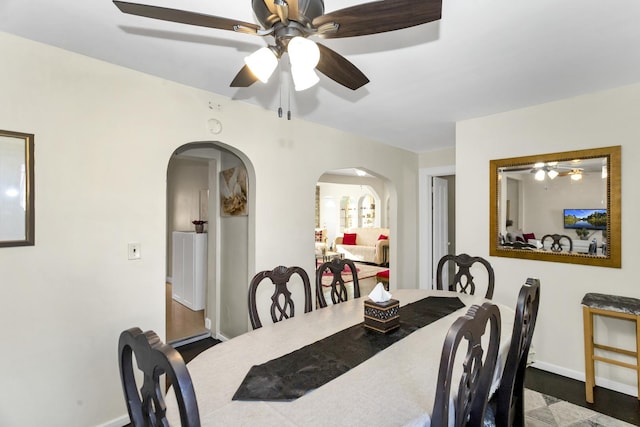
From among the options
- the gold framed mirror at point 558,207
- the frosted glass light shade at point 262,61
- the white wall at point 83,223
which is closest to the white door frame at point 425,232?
the gold framed mirror at point 558,207

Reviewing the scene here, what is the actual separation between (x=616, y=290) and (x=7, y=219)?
168 inches

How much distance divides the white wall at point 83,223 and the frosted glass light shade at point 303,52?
60.2 inches

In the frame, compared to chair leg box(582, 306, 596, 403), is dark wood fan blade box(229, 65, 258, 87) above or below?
above

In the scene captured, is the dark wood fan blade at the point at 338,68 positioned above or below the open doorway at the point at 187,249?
above

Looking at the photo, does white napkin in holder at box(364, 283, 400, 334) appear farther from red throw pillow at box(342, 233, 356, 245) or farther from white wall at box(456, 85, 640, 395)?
red throw pillow at box(342, 233, 356, 245)

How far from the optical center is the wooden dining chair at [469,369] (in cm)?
87

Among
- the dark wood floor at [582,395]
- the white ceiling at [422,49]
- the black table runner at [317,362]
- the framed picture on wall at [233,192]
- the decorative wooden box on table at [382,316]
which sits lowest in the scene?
the dark wood floor at [582,395]

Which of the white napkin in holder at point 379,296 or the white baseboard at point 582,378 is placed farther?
the white baseboard at point 582,378

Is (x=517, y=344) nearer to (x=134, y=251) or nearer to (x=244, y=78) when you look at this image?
(x=244, y=78)

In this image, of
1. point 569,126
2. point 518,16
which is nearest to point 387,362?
point 518,16

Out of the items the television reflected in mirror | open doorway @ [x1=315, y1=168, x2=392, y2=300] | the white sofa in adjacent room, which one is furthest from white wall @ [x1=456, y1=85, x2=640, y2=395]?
the white sofa in adjacent room

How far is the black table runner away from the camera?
112cm

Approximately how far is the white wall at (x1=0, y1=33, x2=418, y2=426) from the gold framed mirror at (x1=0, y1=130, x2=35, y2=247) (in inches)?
1.7

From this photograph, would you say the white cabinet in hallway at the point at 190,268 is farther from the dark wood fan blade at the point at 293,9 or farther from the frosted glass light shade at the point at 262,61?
the dark wood fan blade at the point at 293,9
